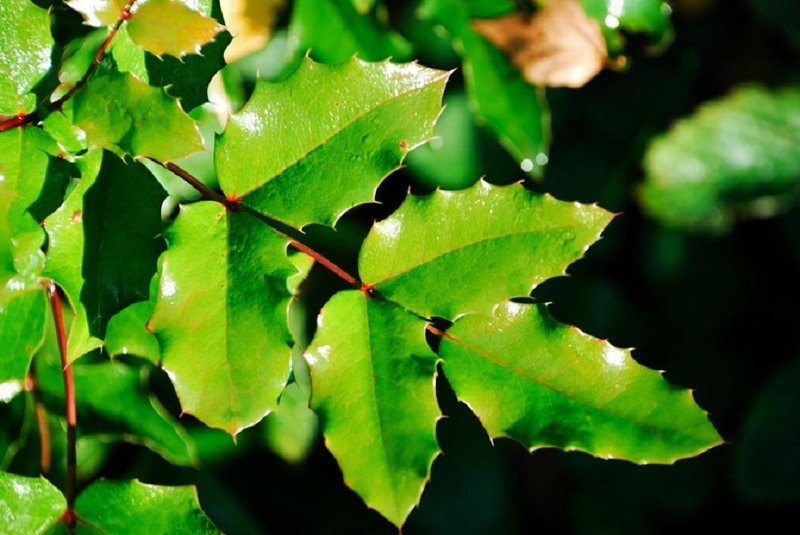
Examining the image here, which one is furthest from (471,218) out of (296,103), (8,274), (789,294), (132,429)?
(789,294)

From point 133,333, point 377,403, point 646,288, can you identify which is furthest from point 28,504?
point 646,288

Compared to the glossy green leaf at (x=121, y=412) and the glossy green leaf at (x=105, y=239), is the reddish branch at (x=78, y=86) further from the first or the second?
the glossy green leaf at (x=121, y=412)

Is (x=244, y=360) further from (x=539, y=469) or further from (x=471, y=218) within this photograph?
(x=539, y=469)

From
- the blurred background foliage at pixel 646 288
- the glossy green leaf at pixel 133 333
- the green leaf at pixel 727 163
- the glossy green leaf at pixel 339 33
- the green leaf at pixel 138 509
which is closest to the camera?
the green leaf at pixel 138 509

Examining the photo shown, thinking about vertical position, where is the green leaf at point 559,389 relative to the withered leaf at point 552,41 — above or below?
below

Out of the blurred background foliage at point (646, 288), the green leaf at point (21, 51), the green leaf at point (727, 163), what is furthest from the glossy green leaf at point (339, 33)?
the green leaf at point (727, 163)

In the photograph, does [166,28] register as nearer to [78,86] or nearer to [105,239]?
[78,86]
